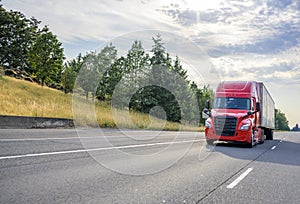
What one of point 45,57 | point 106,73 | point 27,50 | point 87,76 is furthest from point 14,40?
point 87,76

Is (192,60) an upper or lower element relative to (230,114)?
upper

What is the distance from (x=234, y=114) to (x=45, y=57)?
49811 mm

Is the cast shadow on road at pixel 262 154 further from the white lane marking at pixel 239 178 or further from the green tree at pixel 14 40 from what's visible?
the green tree at pixel 14 40

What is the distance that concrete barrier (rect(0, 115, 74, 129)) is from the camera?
627 inches

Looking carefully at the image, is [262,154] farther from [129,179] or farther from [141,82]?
[129,179]

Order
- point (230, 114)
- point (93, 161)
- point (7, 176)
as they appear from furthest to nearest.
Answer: point (230, 114) < point (93, 161) < point (7, 176)

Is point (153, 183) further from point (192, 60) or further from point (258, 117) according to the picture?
point (258, 117)

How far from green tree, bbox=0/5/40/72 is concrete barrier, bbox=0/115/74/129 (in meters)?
47.3

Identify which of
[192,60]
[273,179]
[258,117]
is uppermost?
[192,60]

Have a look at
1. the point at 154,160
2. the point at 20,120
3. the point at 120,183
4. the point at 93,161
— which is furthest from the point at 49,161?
the point at 20,120

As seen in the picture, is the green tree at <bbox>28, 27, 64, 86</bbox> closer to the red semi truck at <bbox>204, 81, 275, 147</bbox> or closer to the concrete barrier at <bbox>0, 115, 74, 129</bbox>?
the concrete barrier at <bbox>0, 115, 74, 129</bbox>

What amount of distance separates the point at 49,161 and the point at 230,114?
10.2 metres

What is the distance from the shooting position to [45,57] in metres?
59.3

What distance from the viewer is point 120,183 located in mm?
5875
